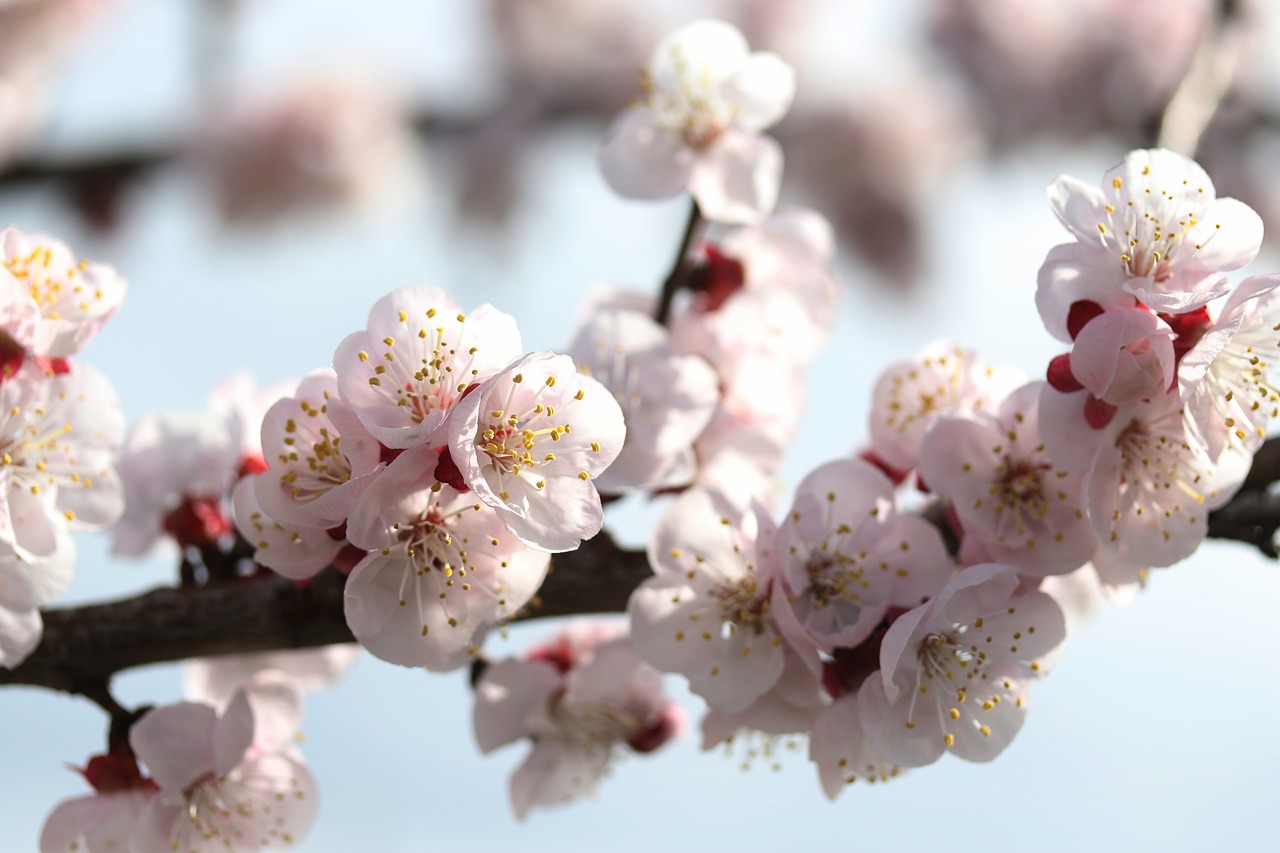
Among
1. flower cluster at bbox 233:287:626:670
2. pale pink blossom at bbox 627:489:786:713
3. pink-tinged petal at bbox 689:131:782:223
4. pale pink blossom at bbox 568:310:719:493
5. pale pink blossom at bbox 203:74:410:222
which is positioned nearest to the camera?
flower cluster at bbox 233:287:626:670

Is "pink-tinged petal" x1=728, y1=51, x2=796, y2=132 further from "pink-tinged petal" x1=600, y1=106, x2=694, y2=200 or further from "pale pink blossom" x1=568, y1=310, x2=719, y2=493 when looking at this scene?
"pale pink blossom" x1=568, y1=310, x2=719, y2=493

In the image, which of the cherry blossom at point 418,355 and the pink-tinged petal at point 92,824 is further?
the pink-tinged petal at point 92,824

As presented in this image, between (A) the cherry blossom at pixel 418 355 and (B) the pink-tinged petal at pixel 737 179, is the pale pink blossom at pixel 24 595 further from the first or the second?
(B) the pink-tinged petal at pixel 737 179

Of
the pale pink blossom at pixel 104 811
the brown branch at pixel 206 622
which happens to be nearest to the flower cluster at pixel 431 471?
the brown branch at pixel 206 622

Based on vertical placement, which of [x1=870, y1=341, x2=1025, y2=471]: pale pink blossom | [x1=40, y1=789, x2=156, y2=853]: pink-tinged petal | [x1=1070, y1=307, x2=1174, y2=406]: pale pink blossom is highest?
[x1=1070, y1=307, x2=1174, y2=406]: pale pink blossom

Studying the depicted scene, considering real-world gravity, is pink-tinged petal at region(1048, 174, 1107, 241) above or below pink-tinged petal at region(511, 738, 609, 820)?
above

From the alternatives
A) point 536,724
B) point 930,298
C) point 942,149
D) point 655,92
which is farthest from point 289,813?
point 930,298

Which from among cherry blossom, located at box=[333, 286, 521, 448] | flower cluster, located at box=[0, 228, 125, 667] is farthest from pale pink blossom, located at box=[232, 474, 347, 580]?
flower cluster, located at box=[0, 228, 125, 667]

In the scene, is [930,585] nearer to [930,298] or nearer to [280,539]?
[280,539]
